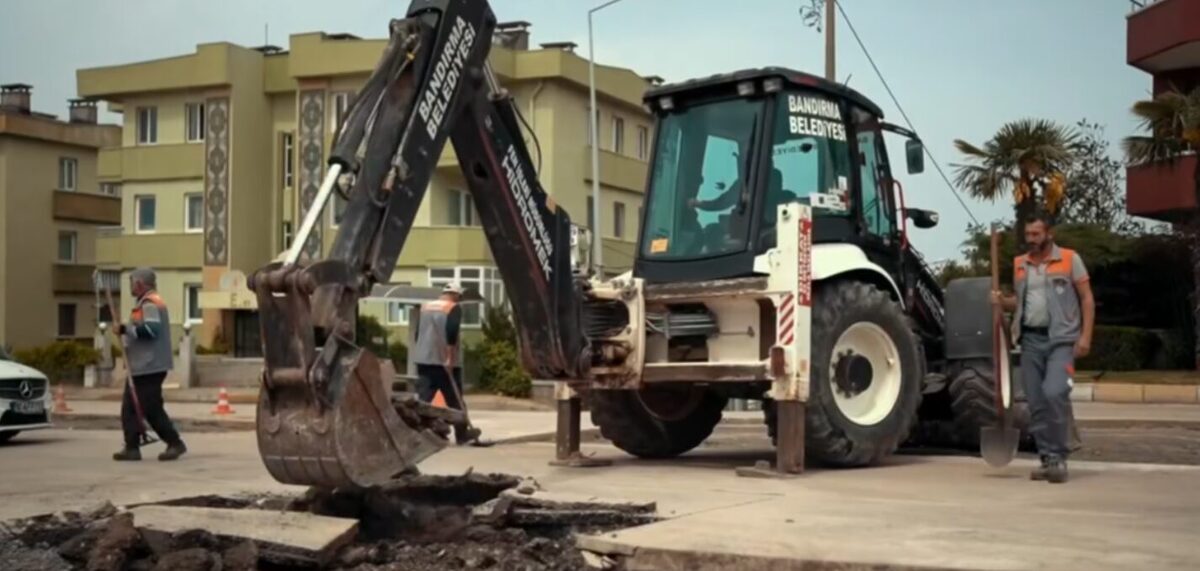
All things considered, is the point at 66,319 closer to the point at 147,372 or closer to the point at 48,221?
the point at 48,221

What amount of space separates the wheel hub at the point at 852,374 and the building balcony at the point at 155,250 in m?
38.6

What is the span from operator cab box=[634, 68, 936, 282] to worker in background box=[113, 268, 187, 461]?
4.42 meters

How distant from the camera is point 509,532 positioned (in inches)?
321

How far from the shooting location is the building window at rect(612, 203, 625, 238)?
47781 mm

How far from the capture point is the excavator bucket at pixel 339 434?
7523 millimetres

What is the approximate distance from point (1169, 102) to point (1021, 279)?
70.3 feet

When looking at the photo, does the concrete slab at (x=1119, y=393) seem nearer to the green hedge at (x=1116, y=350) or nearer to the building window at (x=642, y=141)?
the green hedge at (x=1116, y=350)

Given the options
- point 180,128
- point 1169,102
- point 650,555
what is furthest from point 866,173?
point 180,128

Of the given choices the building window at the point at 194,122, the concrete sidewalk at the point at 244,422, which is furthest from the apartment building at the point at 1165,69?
the building window at the point at 194,122

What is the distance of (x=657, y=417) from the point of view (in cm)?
1220

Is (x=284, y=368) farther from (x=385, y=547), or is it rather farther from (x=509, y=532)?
(x=509, y=532)

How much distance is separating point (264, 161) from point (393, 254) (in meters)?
40.0

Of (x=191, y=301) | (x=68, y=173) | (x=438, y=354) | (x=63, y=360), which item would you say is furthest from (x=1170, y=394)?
(x=68, y=173)

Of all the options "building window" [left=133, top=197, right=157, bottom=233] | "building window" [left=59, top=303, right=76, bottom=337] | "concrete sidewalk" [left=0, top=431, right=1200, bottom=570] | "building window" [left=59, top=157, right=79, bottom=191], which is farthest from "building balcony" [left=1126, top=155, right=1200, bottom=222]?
"building window" [left=59, top=157, right=79, bottom=191]
